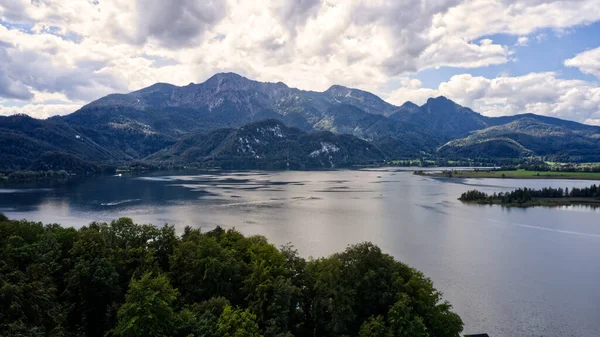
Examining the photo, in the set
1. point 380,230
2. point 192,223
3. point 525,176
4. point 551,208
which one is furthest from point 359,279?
point 525,176

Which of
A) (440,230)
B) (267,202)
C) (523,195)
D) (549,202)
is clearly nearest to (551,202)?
(549,202)

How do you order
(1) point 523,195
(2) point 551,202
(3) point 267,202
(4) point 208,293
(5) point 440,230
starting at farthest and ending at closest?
(1) point 523,195 → (2) point 551,202 → (3) point 267,202 → (5) point 440,230 → (4) point 208,293

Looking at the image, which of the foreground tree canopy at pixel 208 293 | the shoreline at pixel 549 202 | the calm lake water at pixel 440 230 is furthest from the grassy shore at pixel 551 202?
the foreground tree canopy at pixel 208 293

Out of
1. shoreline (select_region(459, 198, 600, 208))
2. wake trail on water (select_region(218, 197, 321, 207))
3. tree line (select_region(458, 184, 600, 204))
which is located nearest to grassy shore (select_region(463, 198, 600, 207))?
shoreline (select_region(459, 198, 600, 208))

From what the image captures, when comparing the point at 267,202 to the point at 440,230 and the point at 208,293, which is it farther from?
the point at 208,293

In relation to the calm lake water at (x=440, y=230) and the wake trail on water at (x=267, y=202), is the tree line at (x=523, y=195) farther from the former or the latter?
the wake trail on water at (x=267, y=202)

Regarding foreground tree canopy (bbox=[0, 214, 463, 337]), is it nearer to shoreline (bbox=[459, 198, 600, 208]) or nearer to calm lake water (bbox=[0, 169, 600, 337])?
calm lake water (bbox=[0, 169, 600, 337])
